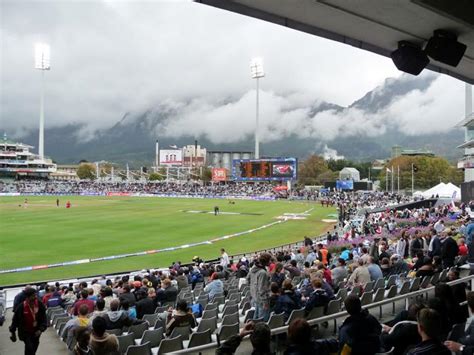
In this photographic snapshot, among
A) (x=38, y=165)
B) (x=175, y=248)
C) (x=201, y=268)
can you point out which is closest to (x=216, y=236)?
(x=175, y=248)

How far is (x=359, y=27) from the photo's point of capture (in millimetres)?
7578

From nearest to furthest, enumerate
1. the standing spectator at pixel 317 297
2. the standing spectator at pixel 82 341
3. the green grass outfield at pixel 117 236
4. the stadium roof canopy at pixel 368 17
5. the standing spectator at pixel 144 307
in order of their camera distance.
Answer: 1. the standing spectator at pixel 82 341
2. the stadium roof canopy at pixel 368 17
3. the standing spectator at pixel 317 297
4. the standing spectator at pixel 144 307
5. the green grass outfield at pixel 117 236

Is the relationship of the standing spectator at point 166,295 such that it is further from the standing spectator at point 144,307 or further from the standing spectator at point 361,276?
the standing spectator at point 361,276

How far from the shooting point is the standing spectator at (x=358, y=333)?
4574 mm

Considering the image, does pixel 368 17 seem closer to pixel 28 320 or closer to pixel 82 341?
pixel 82 341

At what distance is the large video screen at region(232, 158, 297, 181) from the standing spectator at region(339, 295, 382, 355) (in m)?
82.5

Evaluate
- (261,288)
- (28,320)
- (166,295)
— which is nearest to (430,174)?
(166,295)

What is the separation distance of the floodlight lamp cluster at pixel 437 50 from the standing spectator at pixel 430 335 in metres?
5.23

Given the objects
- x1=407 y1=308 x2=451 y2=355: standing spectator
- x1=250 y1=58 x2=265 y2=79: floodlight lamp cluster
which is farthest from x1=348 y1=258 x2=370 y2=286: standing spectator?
x1=250 y1=58 x2=265 y2=79: floodlight lamp cluster

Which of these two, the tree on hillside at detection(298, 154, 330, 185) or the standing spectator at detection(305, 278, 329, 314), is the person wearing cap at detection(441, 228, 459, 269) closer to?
the standing spectator at detection(305, 278, 329, 314)

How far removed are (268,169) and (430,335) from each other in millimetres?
85056

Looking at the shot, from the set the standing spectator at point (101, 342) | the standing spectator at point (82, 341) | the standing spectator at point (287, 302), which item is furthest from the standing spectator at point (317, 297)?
the standing spectator at point (82, 341)

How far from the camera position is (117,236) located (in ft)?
110

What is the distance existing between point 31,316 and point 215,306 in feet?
10.6
